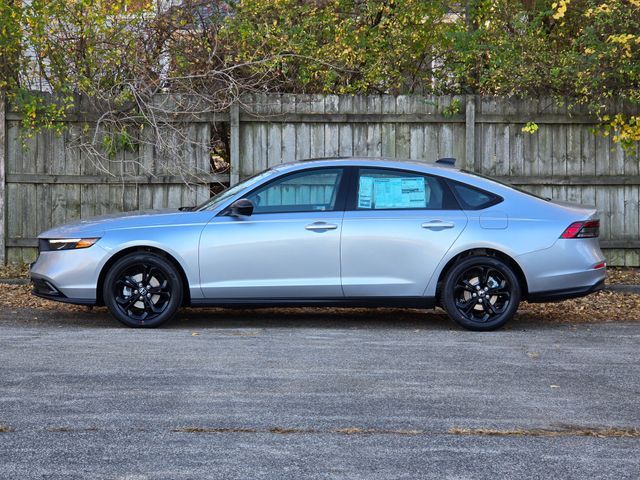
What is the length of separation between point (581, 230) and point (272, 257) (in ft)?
8.77

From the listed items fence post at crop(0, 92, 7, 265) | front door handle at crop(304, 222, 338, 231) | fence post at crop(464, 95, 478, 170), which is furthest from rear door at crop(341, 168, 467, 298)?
fence post at crop(0, 92, 7, 265)

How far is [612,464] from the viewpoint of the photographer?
548cm

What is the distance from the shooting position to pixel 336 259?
9945 mm

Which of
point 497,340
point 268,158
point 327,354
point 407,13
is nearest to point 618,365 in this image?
point 497,340

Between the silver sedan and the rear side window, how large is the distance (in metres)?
0.02

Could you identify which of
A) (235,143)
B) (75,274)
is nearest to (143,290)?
(75,274)

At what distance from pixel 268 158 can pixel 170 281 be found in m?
4.19

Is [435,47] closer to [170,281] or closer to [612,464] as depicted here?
[170,281]

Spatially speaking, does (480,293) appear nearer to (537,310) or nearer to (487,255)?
(487,255)

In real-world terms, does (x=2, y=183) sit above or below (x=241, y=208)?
above

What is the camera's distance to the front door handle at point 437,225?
994 cm

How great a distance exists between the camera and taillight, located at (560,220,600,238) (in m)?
9.93

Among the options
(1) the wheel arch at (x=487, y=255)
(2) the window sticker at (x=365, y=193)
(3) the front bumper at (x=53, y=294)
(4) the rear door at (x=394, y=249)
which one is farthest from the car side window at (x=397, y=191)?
(3) the front bumper at (x=53, y=294)

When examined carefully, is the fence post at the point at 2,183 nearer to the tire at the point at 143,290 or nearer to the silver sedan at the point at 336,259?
the silver sedan at the point at 336,259
